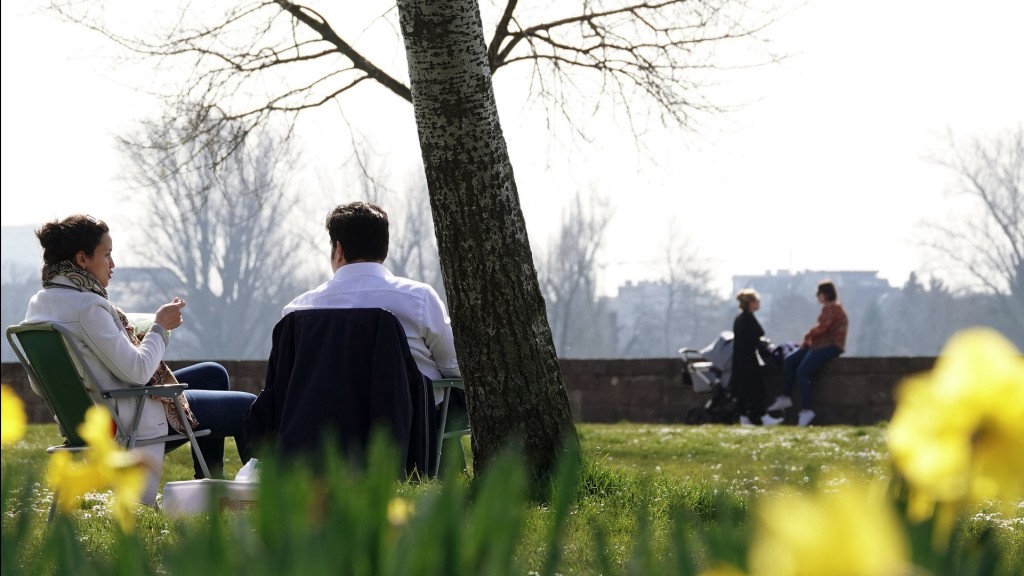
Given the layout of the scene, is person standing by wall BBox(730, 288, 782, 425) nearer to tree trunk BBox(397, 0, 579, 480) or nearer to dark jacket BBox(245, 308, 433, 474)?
tree trunk BBox(397, 0, 579, 480)

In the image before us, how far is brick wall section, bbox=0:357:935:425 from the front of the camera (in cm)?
1467

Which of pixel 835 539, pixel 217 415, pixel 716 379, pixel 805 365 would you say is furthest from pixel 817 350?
pixel 835 539

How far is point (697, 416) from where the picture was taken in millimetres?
15633

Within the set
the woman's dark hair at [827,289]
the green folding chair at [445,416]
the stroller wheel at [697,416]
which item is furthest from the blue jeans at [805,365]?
the green folding chair at [445,416]

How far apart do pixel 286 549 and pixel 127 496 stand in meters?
0.23

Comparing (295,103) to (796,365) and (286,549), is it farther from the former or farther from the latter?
(286,549)

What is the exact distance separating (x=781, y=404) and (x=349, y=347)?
11.1 m

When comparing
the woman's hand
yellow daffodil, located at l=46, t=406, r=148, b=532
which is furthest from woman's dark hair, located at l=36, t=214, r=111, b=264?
yellow daffodil, located at l=46, t=406, r=148, b=532

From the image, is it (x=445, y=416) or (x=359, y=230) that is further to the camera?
(x=445, y=416)

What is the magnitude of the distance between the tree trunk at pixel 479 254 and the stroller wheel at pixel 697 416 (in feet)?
35.4

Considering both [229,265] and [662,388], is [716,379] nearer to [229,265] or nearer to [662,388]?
[662,388]

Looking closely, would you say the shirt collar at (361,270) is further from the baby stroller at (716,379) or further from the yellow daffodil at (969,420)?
the baby stroller at (716,379)

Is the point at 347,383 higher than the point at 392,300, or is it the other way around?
the point at 392,300

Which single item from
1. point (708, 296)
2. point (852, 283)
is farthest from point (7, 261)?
point (852, 283)
